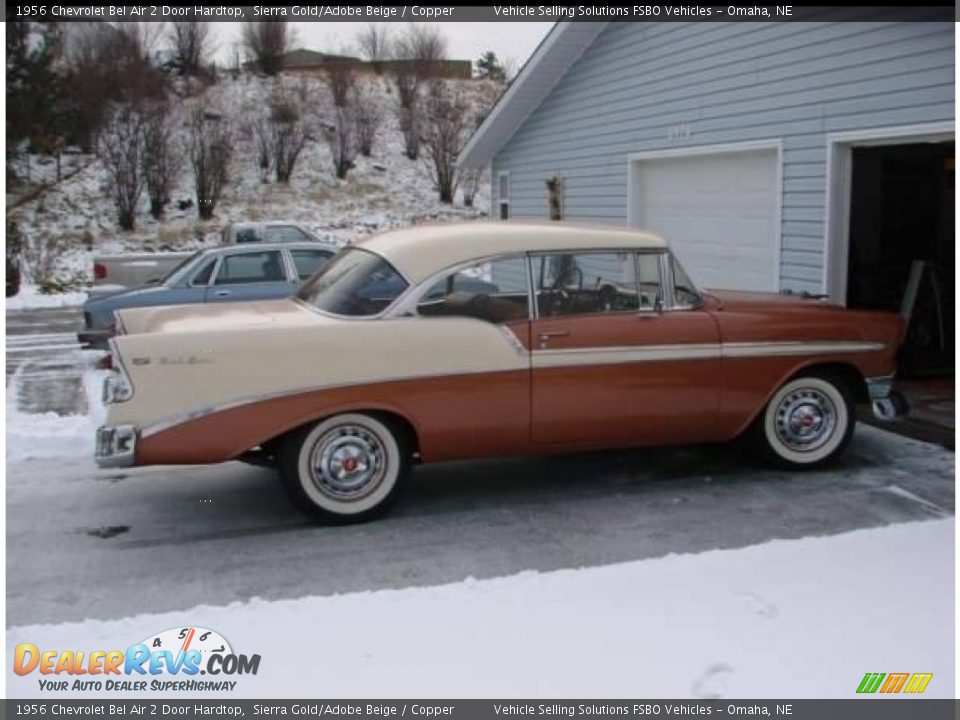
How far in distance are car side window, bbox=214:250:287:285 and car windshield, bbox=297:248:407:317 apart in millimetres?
5271

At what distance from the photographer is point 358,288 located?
614cm

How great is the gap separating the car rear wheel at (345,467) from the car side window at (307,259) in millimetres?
6329

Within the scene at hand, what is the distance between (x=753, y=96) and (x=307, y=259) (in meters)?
5.25

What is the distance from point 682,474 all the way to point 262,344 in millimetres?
3004

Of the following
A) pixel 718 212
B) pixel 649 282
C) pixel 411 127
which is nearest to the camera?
pixel 649 282

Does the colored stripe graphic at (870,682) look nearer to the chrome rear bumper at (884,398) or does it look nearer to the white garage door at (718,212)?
the chrome rear bumper at (884,398)

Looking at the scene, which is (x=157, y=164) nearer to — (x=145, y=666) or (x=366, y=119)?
(x=366, y=119)

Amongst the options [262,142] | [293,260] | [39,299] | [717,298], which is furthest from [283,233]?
[717,298]

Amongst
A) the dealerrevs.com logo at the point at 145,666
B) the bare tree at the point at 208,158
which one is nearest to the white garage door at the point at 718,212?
the dealerrevs.com logo at the point at 145,666

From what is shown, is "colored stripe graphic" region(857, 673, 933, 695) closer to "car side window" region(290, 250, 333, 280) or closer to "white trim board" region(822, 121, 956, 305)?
"white trim board" region(822, 121, 956, 305)

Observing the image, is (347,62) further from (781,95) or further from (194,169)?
(781,95)

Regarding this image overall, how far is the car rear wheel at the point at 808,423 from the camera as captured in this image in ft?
22.3

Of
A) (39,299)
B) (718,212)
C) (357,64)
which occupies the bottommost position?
(39,299)

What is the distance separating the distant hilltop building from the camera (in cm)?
3775
